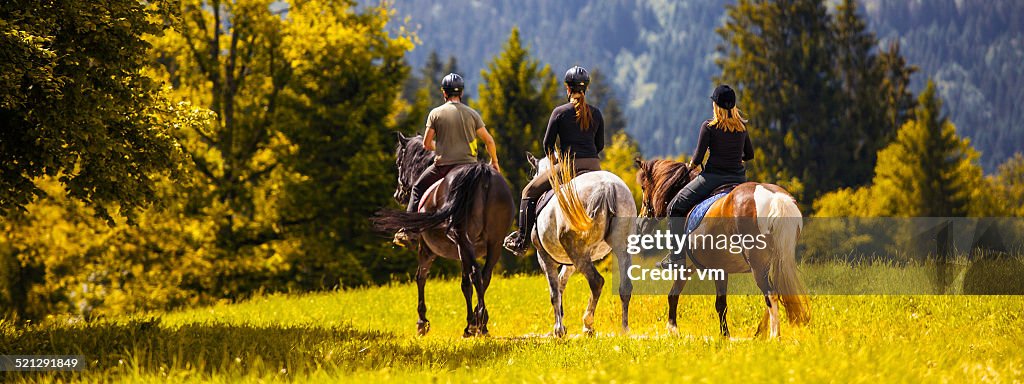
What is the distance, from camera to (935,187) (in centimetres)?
4841

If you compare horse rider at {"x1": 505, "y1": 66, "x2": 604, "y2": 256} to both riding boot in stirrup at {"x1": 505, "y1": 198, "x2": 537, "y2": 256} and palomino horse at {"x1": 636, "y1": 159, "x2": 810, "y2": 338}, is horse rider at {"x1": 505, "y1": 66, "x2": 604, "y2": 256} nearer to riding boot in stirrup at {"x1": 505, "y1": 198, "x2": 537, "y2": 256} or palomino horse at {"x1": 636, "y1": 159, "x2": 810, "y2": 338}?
riding boot in stirrup at {"x1": 505, "y1": 198, "x2": 537, "y2": 256}

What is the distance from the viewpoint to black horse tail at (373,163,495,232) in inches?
538

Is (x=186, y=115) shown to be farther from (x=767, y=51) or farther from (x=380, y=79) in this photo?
(x=767, y=51)

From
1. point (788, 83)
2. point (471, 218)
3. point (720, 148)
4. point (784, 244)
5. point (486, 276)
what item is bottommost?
point (486, 276)

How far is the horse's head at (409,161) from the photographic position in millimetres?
15023

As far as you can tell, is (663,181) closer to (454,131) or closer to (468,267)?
(468,267)

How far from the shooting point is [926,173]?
159ft

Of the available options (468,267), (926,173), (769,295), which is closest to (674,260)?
Result: (769,295)

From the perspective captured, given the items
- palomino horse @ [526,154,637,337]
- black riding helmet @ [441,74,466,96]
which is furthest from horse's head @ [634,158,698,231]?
black riding helmet @ [441,74,466,96]

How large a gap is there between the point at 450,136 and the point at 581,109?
2070mm

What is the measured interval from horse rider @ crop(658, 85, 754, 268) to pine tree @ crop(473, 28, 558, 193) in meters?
28.9

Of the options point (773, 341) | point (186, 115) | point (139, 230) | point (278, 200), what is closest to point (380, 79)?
point (278, 200)

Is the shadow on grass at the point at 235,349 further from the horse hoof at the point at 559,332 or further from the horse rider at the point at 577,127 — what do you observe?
the horse rider at the point at 577,127

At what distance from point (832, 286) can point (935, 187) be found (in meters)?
35.8
